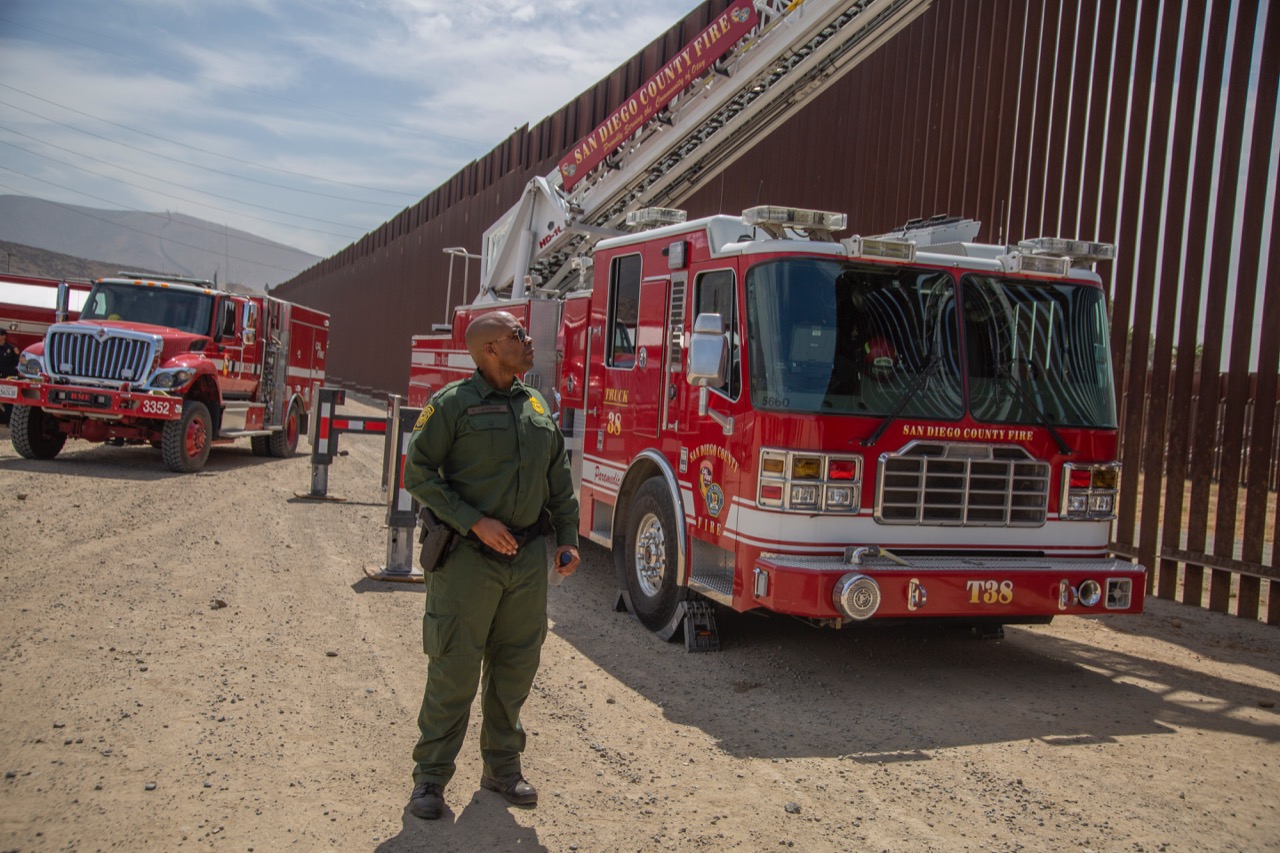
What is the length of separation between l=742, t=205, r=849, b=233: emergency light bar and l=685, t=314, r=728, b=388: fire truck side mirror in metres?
0.69

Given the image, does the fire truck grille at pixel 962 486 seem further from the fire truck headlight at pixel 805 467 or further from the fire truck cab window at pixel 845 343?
the fire truck headlight at pixel 805 467

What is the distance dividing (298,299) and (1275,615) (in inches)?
3122

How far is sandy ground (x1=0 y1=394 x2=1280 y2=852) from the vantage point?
4.05 metres

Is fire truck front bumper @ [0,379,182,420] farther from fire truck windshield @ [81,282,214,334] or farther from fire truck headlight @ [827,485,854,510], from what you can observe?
fire truck headlight @ [827,485,854,510]

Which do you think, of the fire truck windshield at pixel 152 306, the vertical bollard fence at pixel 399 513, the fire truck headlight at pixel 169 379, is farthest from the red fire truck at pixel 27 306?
the vertical bollard fence at pixel 399 513

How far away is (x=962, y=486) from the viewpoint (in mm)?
6137

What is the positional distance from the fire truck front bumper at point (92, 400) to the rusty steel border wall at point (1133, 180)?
29.3ft

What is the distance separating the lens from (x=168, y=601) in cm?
699

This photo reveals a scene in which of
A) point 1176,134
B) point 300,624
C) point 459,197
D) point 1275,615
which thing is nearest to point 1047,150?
point 1176,134

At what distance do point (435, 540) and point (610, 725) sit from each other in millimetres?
1771

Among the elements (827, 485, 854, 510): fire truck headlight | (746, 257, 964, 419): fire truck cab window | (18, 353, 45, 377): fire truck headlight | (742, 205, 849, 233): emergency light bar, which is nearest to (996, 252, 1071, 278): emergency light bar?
(746, 257, 964, 419): fire truck cab window

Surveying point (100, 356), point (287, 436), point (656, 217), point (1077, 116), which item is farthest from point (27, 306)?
point (1077, 116)

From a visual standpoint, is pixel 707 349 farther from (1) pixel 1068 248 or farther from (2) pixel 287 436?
(2) pixel 287 436

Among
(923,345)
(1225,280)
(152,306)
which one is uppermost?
(1225,280)
